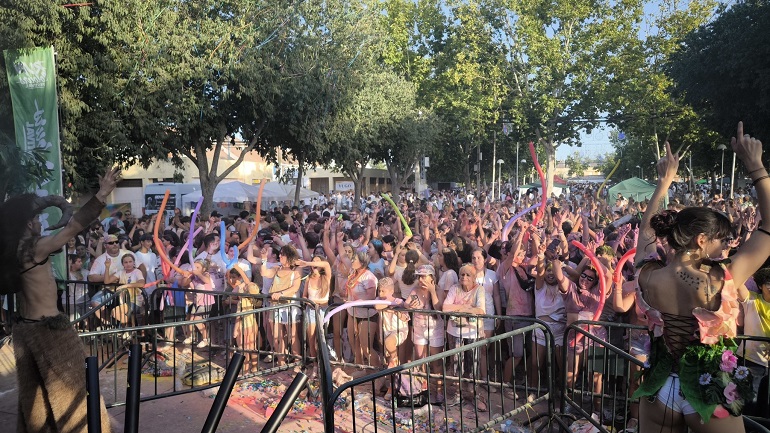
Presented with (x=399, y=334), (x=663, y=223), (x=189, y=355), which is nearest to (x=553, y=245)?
(x=399, y=334)

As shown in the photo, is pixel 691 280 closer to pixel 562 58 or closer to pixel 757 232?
pixel 757 232

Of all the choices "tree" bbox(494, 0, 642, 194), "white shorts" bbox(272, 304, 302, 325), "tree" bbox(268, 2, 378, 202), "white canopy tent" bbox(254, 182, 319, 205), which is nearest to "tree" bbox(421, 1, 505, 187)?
"tree" bbox(494, 0, 642, 194)

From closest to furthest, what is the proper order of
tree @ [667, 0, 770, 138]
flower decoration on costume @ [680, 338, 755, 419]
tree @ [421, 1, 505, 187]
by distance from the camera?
flower decoration on costume @ [680, 338, 755, 419], tree @ [667, 0, 770, 138], tree @ [421, 1, 505, 187]

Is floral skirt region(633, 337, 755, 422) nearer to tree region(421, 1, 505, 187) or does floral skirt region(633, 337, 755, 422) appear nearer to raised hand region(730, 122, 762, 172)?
raised hand region(730, 122, 762, 172)

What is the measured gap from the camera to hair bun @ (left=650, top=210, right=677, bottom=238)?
10.2 feet

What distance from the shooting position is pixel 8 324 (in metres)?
8.01

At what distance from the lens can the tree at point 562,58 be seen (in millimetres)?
36094

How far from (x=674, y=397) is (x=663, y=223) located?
880 millimetres

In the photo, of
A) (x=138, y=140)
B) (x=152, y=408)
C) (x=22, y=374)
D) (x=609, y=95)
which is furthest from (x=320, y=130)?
(x=609, y=95)

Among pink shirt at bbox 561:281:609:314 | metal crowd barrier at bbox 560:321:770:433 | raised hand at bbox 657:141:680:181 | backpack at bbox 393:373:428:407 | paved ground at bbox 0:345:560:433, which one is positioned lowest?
paved ground at bbox 0:345:560:433

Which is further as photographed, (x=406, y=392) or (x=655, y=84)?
(x=655, y=84)

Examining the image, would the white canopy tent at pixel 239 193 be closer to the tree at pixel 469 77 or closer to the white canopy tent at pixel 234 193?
the white canopy tent at pixel 234 193

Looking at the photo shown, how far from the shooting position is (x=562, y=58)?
121 feet

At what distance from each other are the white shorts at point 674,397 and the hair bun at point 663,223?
A: 28.5 inches
